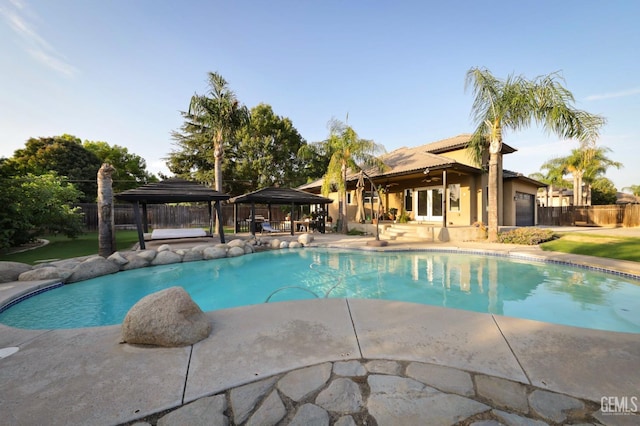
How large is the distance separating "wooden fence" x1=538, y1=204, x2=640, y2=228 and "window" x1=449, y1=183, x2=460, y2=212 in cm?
1094

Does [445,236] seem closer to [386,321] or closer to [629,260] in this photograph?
[629,260]

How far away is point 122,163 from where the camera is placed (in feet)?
105

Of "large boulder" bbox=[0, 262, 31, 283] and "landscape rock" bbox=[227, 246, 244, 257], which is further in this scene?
"landscape rock" bbox=[227, 246, 244, 257]

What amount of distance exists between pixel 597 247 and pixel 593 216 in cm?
1468

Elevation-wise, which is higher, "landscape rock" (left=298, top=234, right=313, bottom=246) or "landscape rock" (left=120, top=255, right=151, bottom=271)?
"landscape rock" (left=298, top=234, right=313, bottom=246)

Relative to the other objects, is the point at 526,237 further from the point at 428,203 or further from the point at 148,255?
the point at 148,255

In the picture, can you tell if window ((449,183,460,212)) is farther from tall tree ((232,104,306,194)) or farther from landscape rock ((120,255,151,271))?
landscape rock ((120,255,151,271))

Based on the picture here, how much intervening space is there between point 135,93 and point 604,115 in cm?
1976

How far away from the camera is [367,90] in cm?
1517

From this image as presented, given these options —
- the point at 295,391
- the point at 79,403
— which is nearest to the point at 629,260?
the point at 295,391

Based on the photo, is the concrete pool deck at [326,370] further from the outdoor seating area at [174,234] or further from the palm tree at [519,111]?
the palm tree at [519,111]

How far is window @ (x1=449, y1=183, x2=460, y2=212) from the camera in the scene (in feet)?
51.8

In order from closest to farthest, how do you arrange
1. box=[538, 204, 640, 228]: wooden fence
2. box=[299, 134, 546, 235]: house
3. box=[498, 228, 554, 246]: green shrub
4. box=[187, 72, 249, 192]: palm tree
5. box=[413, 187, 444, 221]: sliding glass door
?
box=[498, 228, 554, 246]: green shrub < box=[299, 134, 546, 235]: house < box=[187, 72, 249, 192]: palm tree < box=[413, 187, 444, 221]: sliding glass door < box=[538, 204, 640, 228]: wooden fence

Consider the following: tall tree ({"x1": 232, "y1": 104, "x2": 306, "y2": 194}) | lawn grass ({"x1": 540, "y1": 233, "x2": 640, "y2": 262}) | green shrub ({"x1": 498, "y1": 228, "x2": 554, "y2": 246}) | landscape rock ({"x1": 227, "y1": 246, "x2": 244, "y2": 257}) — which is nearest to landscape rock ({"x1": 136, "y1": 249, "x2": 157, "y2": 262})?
landscape rock ({"x1": 227, "y1": 246, "x2": 244, "y2": 257})
